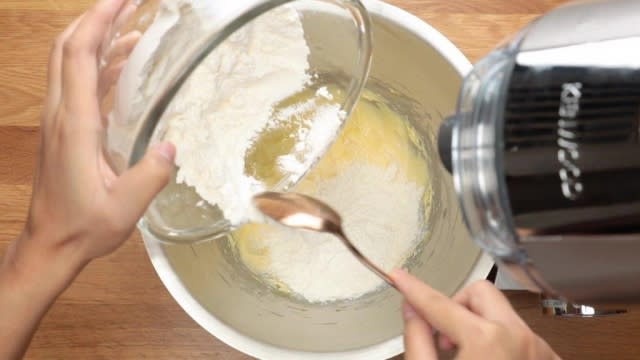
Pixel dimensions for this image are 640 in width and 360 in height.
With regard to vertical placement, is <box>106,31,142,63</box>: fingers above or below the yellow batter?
above

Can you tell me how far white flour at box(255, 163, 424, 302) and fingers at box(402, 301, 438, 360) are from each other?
0.19 m

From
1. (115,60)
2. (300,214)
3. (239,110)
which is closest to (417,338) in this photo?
(300,214)

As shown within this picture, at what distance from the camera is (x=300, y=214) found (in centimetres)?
71

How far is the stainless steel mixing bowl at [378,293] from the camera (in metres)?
0.73

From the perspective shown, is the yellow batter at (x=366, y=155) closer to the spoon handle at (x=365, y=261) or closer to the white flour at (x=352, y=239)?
the white flour at (x=352, y=239)

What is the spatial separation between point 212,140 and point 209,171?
0.11 ft

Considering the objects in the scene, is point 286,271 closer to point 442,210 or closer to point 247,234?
point 247,234

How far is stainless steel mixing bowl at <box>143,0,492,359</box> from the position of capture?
729 mm

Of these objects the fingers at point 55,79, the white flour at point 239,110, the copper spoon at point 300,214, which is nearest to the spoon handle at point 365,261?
the copper spoon at point 300,214

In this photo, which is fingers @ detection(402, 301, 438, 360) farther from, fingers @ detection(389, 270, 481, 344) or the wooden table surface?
the wooden table surface

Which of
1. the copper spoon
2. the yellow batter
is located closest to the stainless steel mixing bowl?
the yellow batter

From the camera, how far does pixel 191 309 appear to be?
2.38ft

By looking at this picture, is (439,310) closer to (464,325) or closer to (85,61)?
(464,325)

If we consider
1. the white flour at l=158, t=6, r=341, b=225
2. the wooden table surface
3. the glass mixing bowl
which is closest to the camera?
the glass mixing bowl
